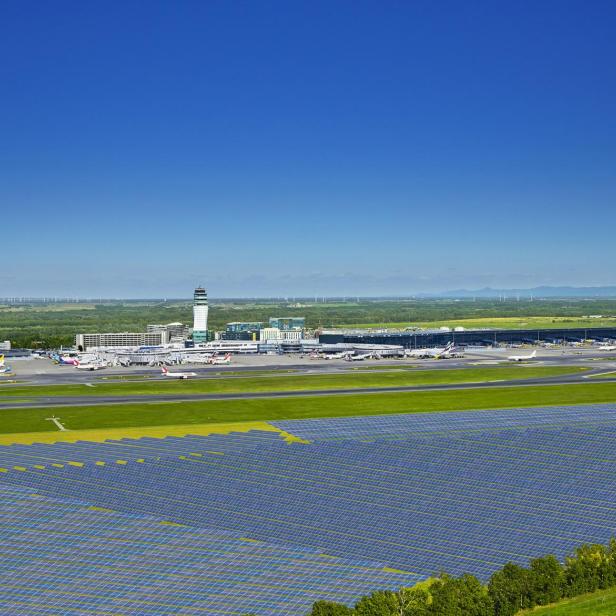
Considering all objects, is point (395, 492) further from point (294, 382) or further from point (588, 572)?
point (294, 382)

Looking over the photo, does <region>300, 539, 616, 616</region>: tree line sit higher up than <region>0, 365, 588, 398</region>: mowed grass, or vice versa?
<region>0, 365, 588, 398</region>: mowed grass

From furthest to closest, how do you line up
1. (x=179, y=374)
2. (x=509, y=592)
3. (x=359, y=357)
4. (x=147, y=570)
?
(x=359, y=357)
(x=179, y=374)
(x=147, y=570)
(x=509, y=592)

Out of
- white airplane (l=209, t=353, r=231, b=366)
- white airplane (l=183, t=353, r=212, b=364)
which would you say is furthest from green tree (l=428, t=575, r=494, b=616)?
white airplane (l=183, t=353, r=212, b=364)

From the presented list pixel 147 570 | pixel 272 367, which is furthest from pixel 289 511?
pixel 272 367

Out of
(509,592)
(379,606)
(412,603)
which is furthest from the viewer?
(509,592)

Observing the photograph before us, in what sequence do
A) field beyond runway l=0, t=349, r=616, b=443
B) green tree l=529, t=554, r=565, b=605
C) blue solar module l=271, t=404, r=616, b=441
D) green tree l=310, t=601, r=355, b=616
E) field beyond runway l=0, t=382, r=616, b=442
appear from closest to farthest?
green tree l=310, t=601, r=355, b=616 → green tree l=529, t=554, r=565, b=605 → blue solar module l=271, t=404, r=616, b=441 → field beyond runway l=0, t=382, r=616, b=442 → field beyond runway l=0, t=349, r=616, b=443

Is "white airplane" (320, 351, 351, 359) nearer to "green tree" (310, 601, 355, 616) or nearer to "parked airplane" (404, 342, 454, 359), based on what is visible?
"parked airplane" (404, 342, 454, 359)

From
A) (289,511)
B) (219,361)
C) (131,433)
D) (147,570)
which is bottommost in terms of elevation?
(147,570)
